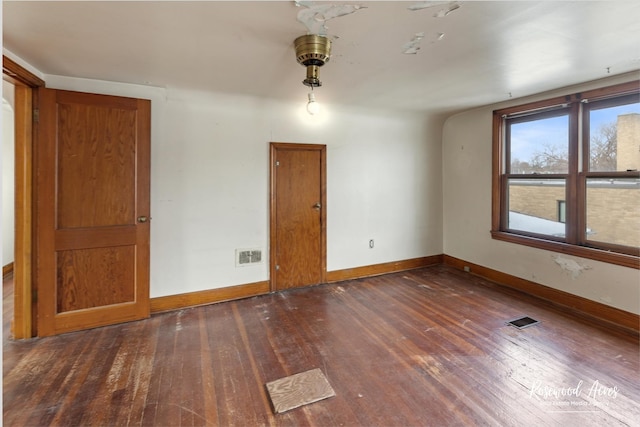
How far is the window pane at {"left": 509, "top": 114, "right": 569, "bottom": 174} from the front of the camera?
3553 millimetres

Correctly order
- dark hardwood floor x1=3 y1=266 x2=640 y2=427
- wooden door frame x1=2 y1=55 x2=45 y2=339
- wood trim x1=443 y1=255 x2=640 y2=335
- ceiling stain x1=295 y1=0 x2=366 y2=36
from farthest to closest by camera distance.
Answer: wood trim x1=443 y1=255 x2=640 y2=335
wooden door frame x1=2 y1=55 x2=45 y2=339
dark hardwood floor x1=3 y1=266 x2=640 y2=427
ceiling stain x1=295 y1=0 x2=366 y2=36

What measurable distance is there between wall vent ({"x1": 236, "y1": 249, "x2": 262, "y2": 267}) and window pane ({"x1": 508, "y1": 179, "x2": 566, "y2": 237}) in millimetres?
3169

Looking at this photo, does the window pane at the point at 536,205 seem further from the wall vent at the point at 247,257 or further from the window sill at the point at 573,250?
the wall vent at the point at 247,257

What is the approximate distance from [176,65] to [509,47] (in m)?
2.56

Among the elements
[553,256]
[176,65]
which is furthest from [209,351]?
[553,256]

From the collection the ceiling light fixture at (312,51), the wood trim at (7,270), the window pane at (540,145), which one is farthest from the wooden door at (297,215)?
the wood trim at (7,270)

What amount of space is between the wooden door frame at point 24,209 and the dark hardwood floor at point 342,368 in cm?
23

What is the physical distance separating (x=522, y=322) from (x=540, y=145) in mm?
2024

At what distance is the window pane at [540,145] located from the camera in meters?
3.55

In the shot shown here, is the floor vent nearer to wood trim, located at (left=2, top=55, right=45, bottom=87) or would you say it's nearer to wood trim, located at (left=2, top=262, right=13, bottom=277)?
wood trim, located at (left=2, top=55, right=45, bottom=87)

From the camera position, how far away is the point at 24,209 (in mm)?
2762

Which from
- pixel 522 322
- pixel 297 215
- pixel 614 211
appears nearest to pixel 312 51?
pixel 297 215

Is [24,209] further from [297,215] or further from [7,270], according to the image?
[297,215]

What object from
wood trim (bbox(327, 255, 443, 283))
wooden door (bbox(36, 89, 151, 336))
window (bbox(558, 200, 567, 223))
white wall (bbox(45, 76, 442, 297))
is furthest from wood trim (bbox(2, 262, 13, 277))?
window (bbox(558, 200, 567, 223))
